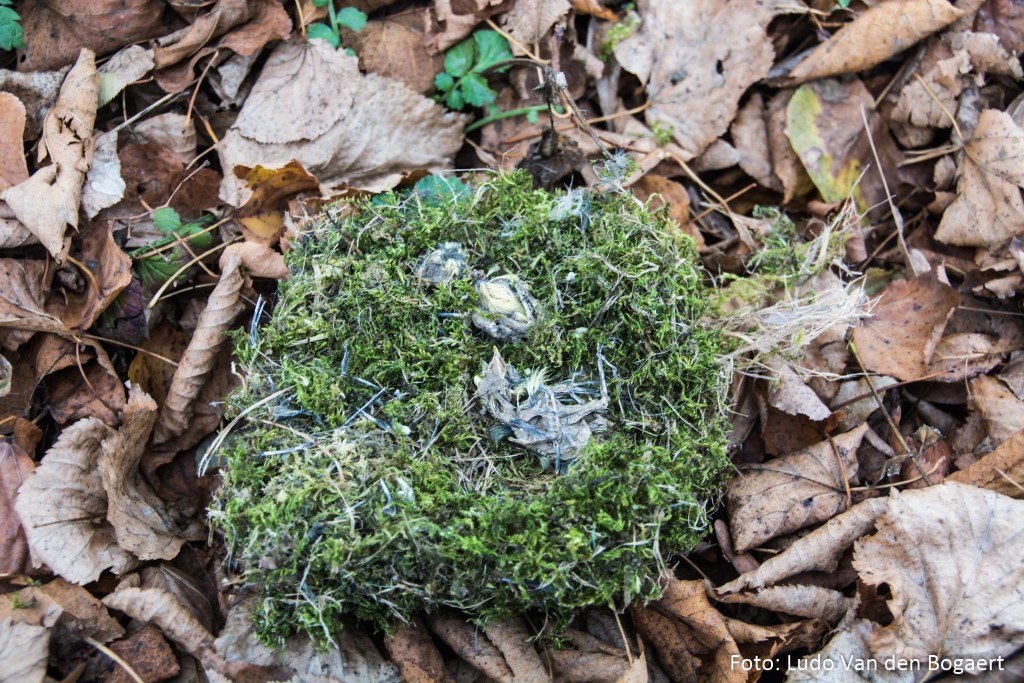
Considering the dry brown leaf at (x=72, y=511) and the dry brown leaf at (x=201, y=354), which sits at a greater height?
the dry brown leaf at (x=201, y=354)

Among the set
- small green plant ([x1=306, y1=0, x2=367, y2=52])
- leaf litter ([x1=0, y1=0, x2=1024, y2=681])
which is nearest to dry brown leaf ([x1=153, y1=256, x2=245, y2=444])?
leaf litter ([x1=0, y1=0, x2=1024, y2=681])

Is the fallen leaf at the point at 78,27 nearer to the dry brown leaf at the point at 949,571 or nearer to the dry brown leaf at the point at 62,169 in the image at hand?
the dry brown leaf at the point at 62,169

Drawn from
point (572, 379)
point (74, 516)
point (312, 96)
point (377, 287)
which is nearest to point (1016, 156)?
point (572, 379)

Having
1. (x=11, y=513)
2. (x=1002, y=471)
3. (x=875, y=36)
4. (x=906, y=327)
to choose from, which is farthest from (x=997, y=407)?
(x=11, y=513)

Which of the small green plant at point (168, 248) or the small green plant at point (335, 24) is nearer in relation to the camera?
the small green plant at point (168, 248)

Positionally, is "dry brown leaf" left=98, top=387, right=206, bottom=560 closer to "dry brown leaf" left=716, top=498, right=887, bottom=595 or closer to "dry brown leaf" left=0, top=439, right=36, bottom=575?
"dry brown leaf" left=0, top=439, right=36, bottom=575

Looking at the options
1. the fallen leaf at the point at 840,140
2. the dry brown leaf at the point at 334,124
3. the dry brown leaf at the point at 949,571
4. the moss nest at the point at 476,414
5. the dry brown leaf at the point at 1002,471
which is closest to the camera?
the moss nest at the point at 476,414

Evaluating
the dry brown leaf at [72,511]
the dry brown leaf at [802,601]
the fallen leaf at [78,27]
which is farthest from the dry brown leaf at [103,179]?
the dry brown leaf at [802,601]

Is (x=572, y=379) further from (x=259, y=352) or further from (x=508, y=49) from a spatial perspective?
(x=508, y=49)
